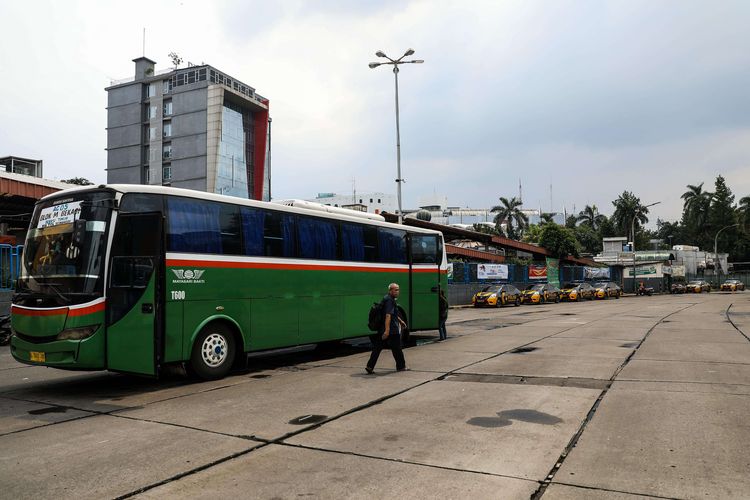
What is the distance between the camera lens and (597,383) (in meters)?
8.82

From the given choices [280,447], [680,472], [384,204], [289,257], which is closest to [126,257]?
[289,257]

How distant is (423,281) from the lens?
607 inches

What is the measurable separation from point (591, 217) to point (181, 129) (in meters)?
81.9

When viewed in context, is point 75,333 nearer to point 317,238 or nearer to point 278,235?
point 278,235

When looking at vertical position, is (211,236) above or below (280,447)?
above

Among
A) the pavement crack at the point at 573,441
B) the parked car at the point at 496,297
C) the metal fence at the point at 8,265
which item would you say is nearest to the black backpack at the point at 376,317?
the pavement crack at the point at 573,441

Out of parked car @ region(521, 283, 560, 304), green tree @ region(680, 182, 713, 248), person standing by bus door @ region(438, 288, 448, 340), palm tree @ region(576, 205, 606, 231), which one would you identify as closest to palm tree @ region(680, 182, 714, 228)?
green tree @ region(680, 182, 713, 248)

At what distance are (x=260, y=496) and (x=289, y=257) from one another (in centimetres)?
700

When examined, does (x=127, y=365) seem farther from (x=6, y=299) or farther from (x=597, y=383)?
(x=6, y=299)

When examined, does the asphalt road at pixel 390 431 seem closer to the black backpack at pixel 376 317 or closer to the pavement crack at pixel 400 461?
the pavement crack at pixel 400 461

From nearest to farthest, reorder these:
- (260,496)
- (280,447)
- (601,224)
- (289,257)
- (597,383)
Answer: (260,496)
(280,447)
(597,383)
(289,257)
(601,224)

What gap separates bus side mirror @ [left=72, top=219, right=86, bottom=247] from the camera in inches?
320

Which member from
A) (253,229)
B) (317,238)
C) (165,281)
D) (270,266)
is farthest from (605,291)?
(165,281)

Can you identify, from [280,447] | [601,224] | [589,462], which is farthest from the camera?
[601,224]
